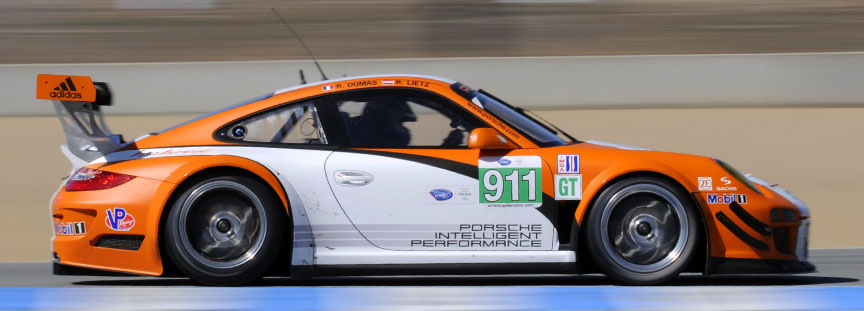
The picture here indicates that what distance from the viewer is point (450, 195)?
5.65 meters

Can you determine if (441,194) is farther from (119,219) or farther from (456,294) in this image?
(119,219)

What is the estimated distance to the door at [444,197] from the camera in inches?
222

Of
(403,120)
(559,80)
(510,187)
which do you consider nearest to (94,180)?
(403,120)

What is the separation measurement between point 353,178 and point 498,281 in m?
1.06

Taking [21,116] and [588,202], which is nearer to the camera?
[588,202]

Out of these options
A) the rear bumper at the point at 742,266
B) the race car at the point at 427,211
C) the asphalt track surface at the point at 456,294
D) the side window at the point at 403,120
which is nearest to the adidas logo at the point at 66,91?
the race car at the point at 427,211

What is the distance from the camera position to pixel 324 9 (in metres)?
21.3

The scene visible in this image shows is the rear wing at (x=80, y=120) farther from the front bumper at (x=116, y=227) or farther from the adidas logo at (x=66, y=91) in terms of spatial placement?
the front bumper at (x=116, y=227)

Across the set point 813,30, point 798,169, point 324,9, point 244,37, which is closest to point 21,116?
point 244,37

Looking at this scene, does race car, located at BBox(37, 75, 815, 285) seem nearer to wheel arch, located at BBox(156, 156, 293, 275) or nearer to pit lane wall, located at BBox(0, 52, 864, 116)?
wheel arch, located at BBox(156, 156, 293, 275)

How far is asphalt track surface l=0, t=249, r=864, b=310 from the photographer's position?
16.6ft

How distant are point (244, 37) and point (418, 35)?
3139 mm

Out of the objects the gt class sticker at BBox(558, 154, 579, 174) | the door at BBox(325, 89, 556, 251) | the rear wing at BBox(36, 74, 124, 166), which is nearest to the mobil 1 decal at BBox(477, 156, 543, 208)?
the door at BBox(325, 89, 556, 251)

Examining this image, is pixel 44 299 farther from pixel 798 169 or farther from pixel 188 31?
pixel 188 31
